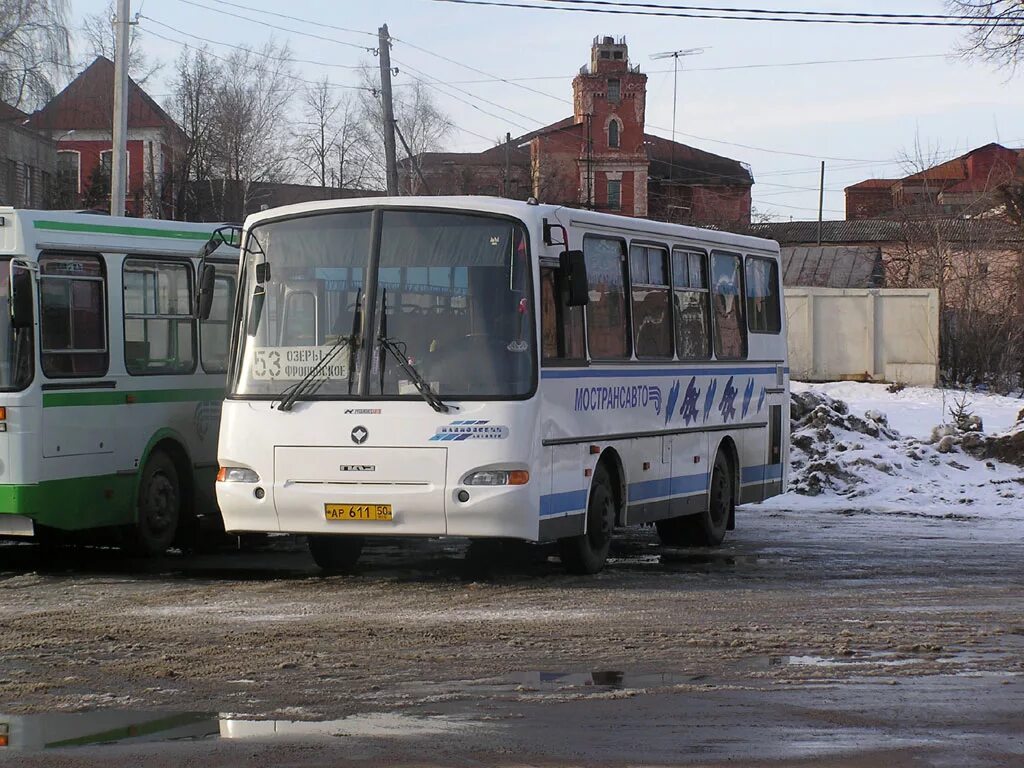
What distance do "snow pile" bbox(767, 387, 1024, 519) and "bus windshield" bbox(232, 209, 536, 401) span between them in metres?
8.90

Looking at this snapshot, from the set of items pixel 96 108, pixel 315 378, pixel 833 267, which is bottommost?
pixel 315 378

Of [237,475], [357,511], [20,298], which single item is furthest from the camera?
[20,298]

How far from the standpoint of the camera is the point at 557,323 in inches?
504

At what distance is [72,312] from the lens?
45.7 ft

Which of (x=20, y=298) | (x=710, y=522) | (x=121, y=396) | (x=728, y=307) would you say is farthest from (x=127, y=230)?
(x=710, y=522)

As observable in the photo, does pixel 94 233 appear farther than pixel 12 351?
Yes

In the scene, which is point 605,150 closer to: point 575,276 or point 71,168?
point 71,168

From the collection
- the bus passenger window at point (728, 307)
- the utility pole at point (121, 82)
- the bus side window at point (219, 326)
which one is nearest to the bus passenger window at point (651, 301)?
the bus passenger window at point (728, 307)

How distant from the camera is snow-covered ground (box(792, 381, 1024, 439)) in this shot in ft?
97.5

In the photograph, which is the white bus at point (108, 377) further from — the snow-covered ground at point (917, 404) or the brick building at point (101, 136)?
the brick building at point (101, 136)

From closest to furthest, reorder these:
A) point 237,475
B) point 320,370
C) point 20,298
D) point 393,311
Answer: point 393,311, point 320,370, point 237,475, point 20,298

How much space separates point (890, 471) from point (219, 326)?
9997 mm

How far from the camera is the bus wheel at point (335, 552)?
1384cm

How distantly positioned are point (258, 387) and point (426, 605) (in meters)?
2.43
